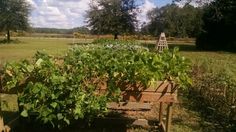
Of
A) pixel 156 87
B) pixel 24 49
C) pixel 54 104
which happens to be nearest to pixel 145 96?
pixel 156 87

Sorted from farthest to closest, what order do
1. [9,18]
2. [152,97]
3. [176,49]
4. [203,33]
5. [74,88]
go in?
[9,18] → [203,33] → [176,49] → [152,97] → [74,88]

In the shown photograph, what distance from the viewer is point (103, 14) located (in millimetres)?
71188

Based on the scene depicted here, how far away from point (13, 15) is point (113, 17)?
55.0ft

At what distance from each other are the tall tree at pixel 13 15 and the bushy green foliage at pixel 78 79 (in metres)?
65.5

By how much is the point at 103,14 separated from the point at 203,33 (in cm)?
2540

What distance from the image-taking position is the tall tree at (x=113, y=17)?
69.8m

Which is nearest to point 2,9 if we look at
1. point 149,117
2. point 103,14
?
point 103,14

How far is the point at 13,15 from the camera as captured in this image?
69938 mm

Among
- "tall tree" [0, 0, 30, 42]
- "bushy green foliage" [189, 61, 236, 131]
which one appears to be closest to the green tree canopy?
"tall tree" [0, 0, 30, 42]

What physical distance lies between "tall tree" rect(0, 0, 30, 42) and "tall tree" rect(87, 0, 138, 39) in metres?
11.4

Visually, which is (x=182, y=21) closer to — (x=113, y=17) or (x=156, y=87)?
(x=113, y=17)

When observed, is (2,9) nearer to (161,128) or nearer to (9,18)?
(9,18)

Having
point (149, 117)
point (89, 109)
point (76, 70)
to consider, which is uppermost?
point (76, 70)

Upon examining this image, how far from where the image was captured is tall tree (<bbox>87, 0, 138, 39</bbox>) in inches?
2749
